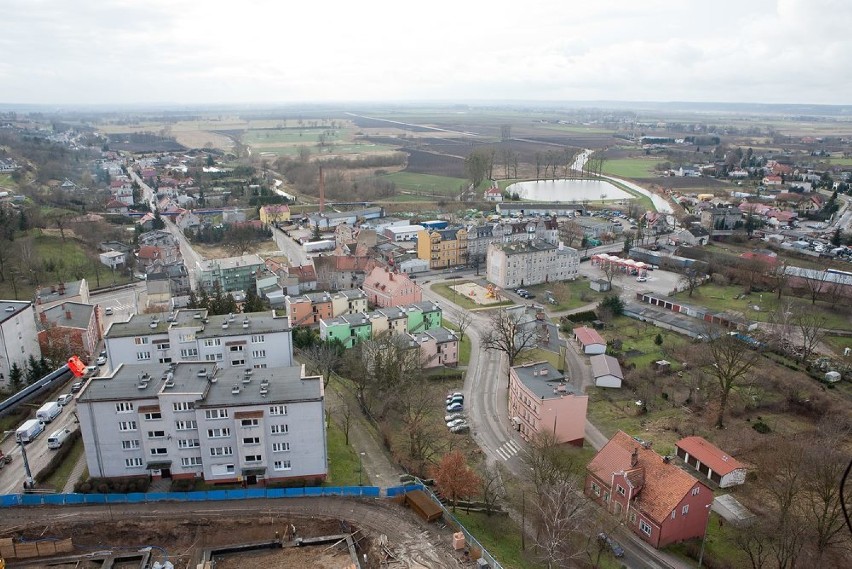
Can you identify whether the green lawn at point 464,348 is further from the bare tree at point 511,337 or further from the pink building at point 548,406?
the pink building at point 548,406

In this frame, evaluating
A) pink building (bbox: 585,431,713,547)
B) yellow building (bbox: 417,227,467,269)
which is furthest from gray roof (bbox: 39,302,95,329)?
pink building (bbox: 585,431,713,547)

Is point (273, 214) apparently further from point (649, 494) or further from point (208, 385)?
point (649, 494)

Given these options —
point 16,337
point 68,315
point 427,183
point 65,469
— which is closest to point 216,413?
point 65,469

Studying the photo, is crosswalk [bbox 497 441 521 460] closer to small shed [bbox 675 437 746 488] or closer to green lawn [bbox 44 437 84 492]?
small shed [bbox 675 437 746 488]

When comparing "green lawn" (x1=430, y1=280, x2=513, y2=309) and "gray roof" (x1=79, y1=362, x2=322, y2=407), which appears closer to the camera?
"gray roof" (x1=79, y1=362, x2=322, y2=407)

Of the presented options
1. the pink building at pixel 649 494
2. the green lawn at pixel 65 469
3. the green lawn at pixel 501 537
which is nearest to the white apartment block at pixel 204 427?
the green lawn at pixel 65 469

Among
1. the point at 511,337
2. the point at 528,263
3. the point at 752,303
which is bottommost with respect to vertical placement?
the point at 752,303
